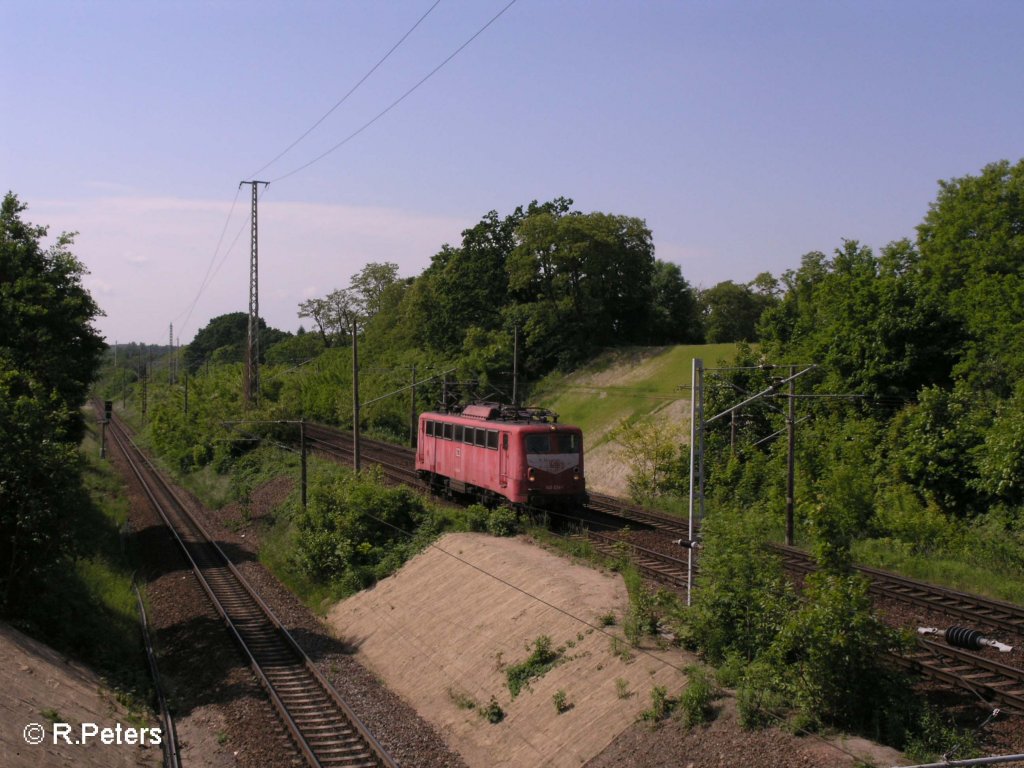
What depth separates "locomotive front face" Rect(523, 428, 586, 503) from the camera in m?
25.5

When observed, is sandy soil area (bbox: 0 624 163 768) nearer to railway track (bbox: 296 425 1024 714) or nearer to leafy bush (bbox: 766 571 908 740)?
leafy bush (bbox: 766 571 908 740)

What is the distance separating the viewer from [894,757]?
10367 mm

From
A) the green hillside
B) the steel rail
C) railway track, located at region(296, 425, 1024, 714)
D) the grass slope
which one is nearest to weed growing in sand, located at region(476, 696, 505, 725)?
railway track, located at region(296, 425, 1024, 714)

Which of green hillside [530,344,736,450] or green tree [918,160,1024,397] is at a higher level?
green tree [918,160,1024,397]

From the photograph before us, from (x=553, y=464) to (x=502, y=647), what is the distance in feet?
28.4

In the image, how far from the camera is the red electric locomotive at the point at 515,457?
25547 millimetres

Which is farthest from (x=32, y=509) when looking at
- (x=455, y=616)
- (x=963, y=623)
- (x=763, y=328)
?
(x=763, y=328)

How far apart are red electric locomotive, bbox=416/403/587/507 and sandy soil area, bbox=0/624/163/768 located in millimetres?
11878

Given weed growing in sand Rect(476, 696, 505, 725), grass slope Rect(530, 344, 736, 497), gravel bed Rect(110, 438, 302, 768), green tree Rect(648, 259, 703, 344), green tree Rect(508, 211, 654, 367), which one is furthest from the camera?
green tree Rect(648, 259, 703, 344)

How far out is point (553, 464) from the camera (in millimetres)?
25859

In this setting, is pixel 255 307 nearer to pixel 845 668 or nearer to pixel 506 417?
pixel 506 417

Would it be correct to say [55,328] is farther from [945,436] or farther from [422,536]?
[945,436]

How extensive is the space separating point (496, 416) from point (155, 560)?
13368 mm

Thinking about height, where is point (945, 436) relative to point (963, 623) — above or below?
above
